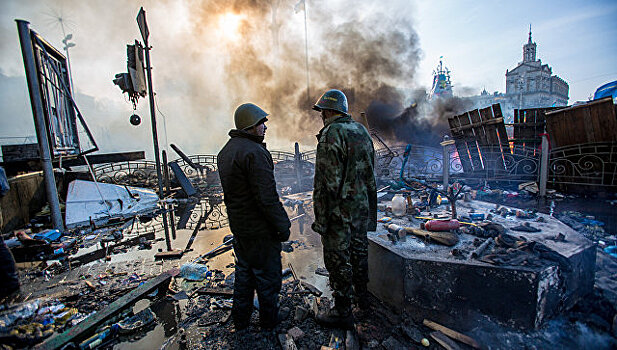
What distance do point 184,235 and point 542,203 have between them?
847 centimetres

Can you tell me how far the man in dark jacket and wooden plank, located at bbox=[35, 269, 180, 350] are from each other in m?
1.31

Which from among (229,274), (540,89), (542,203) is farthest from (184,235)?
(540,89)

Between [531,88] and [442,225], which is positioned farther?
[531,88]

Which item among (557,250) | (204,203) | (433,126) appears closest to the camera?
(557,250)

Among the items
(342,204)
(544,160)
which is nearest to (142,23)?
(342,204)

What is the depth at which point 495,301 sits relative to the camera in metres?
2.38

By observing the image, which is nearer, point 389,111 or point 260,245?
point 260,245

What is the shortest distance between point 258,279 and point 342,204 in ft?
3.82

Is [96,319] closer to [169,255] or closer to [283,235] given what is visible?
[169,255]

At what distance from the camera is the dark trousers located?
246cm

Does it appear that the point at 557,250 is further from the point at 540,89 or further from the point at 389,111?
the point at 540,89

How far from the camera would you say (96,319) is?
2.49 metres

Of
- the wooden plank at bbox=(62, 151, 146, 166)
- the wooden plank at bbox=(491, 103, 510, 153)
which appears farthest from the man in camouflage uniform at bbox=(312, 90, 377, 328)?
the wooden plank at bbox=(62, 151, 146, 166)

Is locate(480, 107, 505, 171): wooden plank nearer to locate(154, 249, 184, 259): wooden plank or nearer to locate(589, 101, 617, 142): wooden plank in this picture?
locate(589, 101, 617, 142): wooden plank
